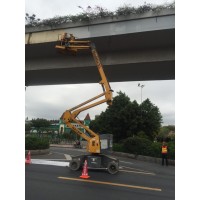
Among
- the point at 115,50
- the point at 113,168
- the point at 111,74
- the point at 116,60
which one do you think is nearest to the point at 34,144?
the point at 111,74

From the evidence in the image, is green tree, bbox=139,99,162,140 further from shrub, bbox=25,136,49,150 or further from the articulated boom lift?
the articulated boom lift

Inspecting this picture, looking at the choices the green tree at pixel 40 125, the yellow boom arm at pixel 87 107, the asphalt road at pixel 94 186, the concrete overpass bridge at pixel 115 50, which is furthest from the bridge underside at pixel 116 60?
the green tree at pixel 40 125

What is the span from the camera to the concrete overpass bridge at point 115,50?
39.9 ft

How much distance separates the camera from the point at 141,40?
1279cm

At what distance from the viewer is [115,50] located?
1420 cm

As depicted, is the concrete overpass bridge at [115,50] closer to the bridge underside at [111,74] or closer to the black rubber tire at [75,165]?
the bridge underside at [111,74]

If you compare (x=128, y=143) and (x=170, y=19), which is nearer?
(x=170, y=19)

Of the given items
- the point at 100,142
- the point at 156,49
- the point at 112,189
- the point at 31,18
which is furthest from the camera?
the point at 31,18

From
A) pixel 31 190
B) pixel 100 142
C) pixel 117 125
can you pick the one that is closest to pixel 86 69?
pixel 100 142

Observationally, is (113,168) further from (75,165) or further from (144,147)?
(144,147)

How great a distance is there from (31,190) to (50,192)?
709mm

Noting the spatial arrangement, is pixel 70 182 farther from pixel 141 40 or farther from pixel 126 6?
pixel 126 6

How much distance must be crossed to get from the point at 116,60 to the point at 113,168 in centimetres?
667

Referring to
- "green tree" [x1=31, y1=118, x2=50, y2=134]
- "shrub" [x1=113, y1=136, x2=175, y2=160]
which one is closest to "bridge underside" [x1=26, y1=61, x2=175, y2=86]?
"shrub" [x1=113, y1=136, x2=175, y2=160]
